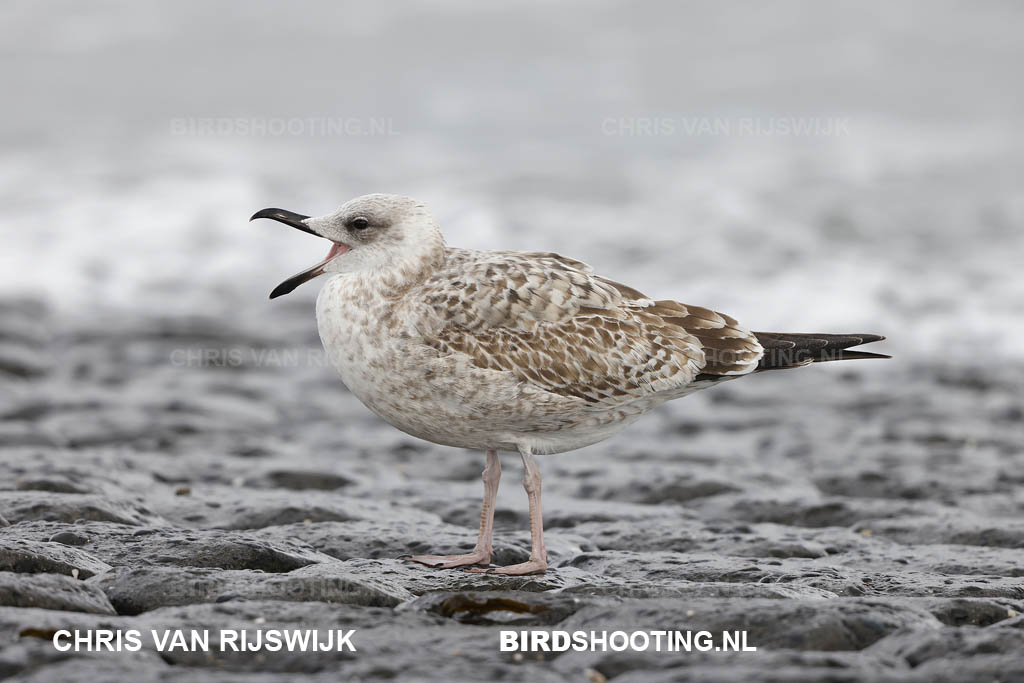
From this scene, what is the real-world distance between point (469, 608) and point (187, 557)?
4.23ft

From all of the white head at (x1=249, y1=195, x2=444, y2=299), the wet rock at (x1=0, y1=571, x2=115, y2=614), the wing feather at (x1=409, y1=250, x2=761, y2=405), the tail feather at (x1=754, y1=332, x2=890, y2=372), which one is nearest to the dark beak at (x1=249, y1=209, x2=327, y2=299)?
the white head at (x1=249, y1=195, x2=444, y2=299)

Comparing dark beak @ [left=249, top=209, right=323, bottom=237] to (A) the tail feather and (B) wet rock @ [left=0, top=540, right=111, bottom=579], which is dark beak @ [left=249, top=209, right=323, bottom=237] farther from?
(A) the tail feather

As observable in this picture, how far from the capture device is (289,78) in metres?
29.4

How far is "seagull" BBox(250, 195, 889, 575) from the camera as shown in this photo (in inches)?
197

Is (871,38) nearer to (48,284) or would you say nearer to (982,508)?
(48,284)

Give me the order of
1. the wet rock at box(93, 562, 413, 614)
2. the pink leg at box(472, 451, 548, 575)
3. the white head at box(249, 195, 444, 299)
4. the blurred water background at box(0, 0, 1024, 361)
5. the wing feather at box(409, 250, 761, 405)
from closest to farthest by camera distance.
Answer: the wet rock at box(93, 562, 413, 614) → the pink leg at box(472, 451, 548, 575) → the wing feather at box(409, 250, 761, 405) → the white head at box(249, 195, 444, 299) → the blurred water background at box(0, 0, 1024, 361)

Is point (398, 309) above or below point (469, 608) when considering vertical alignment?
above

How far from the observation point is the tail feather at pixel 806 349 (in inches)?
224

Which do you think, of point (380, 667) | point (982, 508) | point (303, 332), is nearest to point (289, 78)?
point (303, 332)

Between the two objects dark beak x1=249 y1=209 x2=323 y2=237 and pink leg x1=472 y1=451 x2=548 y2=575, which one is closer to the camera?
pink leg x1=472 y1=451 x2=548 y2=575

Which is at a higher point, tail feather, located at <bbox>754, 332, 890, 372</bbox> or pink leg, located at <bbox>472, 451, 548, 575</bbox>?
tail feather, located at <bbox>754, 332, 890, 372</bbox>

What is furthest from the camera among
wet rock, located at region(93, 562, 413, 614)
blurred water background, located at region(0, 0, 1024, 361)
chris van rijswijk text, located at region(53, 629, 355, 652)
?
blurred water background, located at region(0, 0, 1024, 361)

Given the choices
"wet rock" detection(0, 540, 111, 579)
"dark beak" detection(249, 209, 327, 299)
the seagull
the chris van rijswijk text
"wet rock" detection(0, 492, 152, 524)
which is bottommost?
the chris van rijswijk text

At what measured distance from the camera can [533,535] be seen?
5125 millimetres
